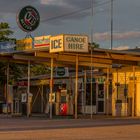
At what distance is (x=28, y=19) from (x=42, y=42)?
5.07 m

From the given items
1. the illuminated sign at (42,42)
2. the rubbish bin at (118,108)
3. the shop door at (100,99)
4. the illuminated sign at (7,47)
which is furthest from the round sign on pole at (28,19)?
the rubbish bin at (118,108)

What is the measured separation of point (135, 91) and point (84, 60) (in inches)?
178

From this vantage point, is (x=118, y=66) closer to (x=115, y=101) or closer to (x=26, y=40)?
(x=115, y=101)

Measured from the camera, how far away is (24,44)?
107 ft

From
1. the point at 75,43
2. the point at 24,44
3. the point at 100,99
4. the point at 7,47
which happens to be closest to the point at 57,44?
the point at 75,43

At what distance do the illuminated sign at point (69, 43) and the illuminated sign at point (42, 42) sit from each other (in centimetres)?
77

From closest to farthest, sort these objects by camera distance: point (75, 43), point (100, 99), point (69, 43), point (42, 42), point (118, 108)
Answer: point (69, 43), point (75, 43), point (42, 42), point (118, 108), point (100, 99)

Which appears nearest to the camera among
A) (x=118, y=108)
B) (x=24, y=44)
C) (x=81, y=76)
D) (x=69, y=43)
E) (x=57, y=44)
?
(x=57, y=44)

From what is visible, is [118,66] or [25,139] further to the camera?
[118,66]

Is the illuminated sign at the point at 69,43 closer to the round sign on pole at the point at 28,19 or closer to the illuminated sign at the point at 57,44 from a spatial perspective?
the illuminated sign at the point at 57,44

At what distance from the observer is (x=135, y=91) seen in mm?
36594

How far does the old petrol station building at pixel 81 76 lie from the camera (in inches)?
1216

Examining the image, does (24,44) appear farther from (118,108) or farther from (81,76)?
(81,76)

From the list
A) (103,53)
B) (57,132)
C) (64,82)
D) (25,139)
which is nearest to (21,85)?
(64,82)
